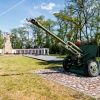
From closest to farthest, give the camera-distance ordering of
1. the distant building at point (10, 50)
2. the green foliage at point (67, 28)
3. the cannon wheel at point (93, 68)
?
the cannon wheel at point (93, 68)
the green foliage at point (67, 28)
the distant building at point (10, 50)

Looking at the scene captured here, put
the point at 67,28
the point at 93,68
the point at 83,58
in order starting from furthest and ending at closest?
the point at 67,28 → the point at 83,58 → the point at 93,68

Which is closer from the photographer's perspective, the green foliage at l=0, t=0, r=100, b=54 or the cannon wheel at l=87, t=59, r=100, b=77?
the cannon wheel at l=87, t=59, r=100, b=77

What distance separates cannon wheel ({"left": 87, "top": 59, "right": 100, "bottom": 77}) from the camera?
8227 millimetres

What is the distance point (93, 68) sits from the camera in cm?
846

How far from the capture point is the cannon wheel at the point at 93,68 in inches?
324

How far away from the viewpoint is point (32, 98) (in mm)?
5113

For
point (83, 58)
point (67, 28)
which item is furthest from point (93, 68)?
point (67, 28)

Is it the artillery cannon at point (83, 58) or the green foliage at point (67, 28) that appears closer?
the artillery cannon at point (83, 58)

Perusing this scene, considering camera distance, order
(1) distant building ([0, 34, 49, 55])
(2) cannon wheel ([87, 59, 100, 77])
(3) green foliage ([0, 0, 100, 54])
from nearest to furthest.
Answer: (2) cannon wheel ([87, 59, 100, 77])
(3) green foliage ([0, 0, 100, 54])
(1) distant building ([0, 34, 49, 55])

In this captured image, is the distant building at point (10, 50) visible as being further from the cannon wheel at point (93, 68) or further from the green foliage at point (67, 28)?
the cannon wheel at point (93, 68)

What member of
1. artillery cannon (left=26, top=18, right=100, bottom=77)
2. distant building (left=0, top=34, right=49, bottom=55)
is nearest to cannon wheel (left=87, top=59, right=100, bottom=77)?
artillery cannon (left=26, top=18, right=100, bottom=77)

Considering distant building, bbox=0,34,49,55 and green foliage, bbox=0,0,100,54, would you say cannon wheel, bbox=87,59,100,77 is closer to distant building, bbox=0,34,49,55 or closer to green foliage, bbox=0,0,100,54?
green foliage, bbox=0,0,100,54

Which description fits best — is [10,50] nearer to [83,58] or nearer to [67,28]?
[67,28]

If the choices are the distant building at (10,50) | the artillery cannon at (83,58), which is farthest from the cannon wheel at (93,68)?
the distant building at (10,50)
